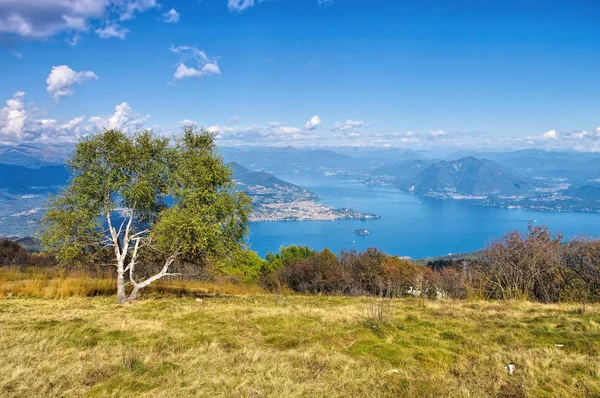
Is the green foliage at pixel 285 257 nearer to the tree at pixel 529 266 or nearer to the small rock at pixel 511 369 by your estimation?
the tree at pixel 529 266

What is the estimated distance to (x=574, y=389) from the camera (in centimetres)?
516

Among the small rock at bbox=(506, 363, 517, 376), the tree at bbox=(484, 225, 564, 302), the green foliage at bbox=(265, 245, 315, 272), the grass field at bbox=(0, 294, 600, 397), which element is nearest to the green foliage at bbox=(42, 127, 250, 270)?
the grass field at bbox=(0, 294, 600, 397)

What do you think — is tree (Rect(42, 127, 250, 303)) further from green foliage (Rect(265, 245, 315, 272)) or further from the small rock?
green foliage (Rect(265, 245, 315, 272))

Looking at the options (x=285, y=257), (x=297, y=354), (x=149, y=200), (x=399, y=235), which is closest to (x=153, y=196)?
(x=149, y=200)

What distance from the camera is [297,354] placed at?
22.6 feet

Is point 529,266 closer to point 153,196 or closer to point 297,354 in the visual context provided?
point 297,354

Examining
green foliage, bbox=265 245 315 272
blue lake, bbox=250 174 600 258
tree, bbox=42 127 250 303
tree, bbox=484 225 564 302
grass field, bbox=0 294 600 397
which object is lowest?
blue lake, bbox=250 174 600 258

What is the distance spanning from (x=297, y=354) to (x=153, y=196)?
429 inches

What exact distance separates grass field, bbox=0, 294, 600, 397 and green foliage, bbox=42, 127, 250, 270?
12.0 feet

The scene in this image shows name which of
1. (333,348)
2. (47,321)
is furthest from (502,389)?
(47,321)

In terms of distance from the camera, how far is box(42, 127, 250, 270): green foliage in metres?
13.6

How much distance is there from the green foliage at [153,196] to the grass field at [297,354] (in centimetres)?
365

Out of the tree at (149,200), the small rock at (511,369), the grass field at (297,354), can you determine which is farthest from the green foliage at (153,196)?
the small rock at (511,369)

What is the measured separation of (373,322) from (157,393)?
576 centimetres
